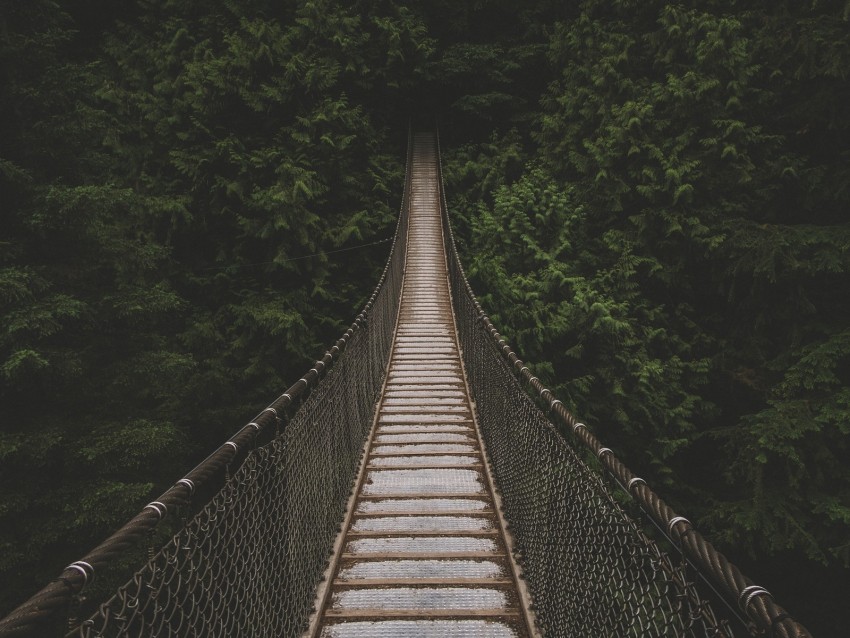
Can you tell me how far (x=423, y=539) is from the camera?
2.64m

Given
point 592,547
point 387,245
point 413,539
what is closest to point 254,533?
point 413,539

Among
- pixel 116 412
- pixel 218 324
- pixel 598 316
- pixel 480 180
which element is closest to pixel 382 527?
pixel 116 412

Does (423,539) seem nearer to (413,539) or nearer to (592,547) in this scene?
(413,539)

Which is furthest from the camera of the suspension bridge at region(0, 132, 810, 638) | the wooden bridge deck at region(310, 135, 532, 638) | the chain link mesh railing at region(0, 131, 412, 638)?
the wooden bridge deck at region(310, 135, 532, 638)

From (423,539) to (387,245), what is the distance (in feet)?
33.3

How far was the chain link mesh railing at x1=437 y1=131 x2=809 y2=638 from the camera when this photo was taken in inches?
38.1

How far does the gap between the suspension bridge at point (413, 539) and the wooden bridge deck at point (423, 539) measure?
0.03 ft

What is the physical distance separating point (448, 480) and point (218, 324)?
744cm

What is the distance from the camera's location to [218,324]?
9.30 metres

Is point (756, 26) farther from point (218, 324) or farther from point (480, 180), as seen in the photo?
point (218, 324)

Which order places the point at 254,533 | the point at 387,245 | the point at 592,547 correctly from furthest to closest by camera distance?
the point at 387,245 < the point at 254,533 < the point at 592,547

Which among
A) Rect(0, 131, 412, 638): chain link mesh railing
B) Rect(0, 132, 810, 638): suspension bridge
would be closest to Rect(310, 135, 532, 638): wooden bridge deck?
Rect(0, 132, 810, 638): suspension bridge

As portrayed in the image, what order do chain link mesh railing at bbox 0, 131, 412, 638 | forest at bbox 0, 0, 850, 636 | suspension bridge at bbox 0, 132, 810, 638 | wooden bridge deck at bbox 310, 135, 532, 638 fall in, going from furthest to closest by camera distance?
forest at bbox 0, 0, 850, 636 < wooden bridge deck at bbox 310, 135, 532, 638 < suspension bridge at bbox 0, 132, 810, 638 < chain link mesh railing at bbox 0, 131, 412, 638

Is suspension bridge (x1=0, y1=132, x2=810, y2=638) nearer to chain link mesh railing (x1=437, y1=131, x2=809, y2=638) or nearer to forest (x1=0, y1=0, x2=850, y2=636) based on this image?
chain link mesh railing (x1=437, y1=131, x2=809, y2=638)
